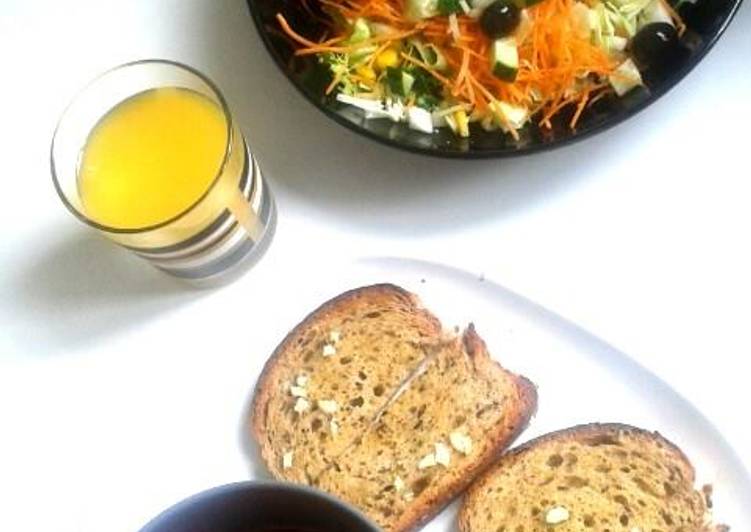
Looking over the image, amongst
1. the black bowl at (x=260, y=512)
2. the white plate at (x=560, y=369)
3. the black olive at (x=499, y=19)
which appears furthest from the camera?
the black olive at (x=499, y=19)

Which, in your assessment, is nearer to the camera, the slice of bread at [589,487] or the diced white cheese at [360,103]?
the slice of bread at [589,487]

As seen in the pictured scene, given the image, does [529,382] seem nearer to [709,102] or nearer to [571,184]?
[571,184]

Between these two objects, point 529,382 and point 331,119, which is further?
point 331,119

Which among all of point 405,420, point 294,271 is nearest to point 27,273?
point 294,271

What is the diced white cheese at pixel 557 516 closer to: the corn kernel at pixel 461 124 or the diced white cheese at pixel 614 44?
the corn kernel at pixel 461 124

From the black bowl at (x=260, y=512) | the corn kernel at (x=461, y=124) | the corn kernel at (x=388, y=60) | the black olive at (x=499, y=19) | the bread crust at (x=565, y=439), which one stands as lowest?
the bread crust at (x=565, y=439)

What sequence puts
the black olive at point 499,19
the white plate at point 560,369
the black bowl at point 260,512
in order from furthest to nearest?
the black olive at point 499,19, the white plate at point 560,369, the black bowl at point 260,512

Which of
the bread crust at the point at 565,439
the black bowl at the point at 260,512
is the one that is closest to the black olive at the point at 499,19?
the bread crust at the point at 565,439

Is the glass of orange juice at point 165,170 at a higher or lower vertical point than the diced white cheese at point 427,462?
higher
